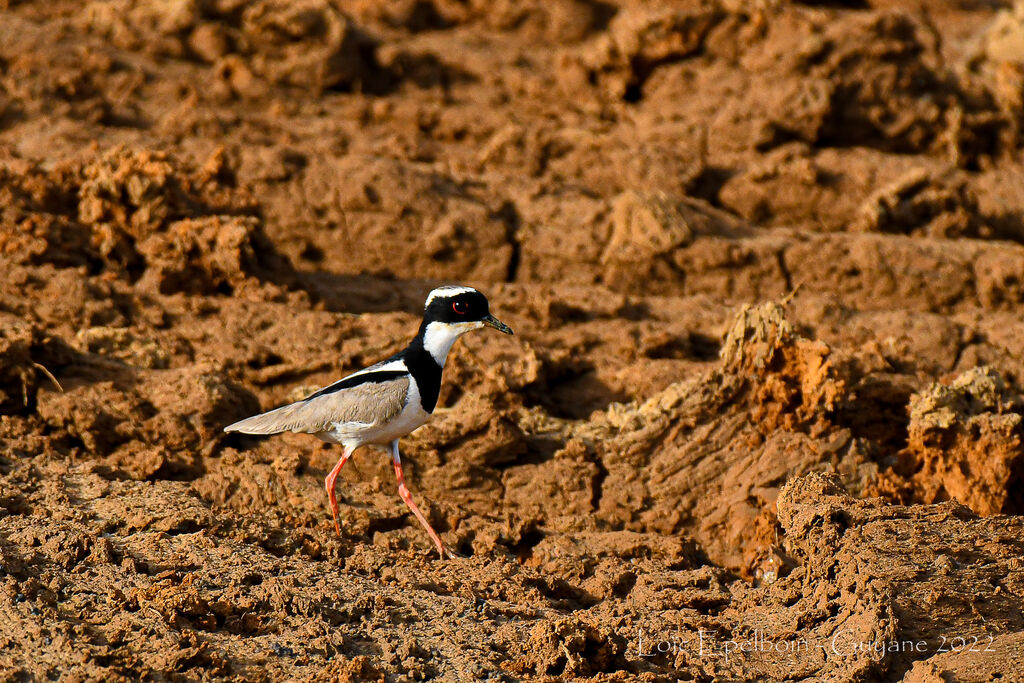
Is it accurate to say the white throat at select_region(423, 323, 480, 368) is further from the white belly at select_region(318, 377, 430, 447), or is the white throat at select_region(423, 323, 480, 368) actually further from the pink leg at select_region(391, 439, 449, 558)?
the pink leg at select_region(391, 439, 449, 558)

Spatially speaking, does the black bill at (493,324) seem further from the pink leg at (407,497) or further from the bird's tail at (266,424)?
the bird's tail at (266,424)

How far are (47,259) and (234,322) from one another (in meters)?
1.61

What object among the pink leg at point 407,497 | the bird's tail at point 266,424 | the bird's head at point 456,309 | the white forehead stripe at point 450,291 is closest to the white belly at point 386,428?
the pink leg at point 407,497

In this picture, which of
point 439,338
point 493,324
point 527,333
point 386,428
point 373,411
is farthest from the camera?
point 527,333

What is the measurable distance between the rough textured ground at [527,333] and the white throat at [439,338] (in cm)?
38

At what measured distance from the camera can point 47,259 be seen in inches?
338

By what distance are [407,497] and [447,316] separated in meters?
1.27

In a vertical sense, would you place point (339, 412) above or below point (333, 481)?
above

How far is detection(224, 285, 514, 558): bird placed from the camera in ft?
22.2

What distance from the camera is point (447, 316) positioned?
738cm

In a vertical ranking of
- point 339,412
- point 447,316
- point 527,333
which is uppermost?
point 447,316

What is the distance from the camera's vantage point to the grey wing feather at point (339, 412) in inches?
266

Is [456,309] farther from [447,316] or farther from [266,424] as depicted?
[266,424]

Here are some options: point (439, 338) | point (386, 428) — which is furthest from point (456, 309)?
point (386, 428)
